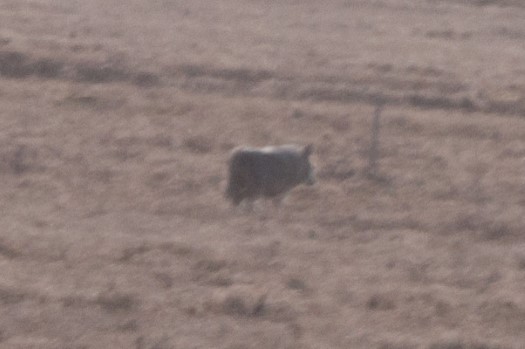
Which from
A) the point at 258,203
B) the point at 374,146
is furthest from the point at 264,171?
the point at 374,146

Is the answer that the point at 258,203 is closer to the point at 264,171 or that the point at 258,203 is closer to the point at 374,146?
the point at 264,171

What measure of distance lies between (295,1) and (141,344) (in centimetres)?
1839

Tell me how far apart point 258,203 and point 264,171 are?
0.58 meters

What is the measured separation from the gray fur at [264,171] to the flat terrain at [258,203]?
25cm

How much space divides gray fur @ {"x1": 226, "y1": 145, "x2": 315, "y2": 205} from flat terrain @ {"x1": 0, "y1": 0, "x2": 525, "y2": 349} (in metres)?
0.25

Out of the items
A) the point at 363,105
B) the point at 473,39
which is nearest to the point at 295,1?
the point at 473,39

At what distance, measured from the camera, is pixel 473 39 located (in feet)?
72.7

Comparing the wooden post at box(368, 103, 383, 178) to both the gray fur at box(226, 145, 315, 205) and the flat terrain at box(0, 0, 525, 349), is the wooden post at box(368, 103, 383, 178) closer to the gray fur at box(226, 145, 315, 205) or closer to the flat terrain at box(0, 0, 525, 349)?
the flat terrain at box(0, 0, 525, 349)

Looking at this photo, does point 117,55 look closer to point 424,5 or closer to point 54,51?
point 54,51

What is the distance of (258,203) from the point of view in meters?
11.7

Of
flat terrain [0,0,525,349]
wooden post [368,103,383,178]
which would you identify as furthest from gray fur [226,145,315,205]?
wooden post [368,103,383,178]

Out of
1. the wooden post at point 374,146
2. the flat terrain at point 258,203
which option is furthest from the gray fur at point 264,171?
the wooden post at point 374,146

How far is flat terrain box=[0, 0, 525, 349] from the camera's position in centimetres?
903

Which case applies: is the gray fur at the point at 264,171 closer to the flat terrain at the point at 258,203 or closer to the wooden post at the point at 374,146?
the flat terrain at the point at 258,203
